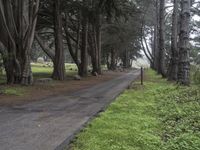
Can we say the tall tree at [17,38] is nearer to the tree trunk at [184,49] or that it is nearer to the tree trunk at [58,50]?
the tree trunk at [58,50]

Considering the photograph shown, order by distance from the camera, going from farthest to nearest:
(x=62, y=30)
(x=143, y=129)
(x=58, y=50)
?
(x=62, y=30), (x=58, y=50), (x=143, y=129)

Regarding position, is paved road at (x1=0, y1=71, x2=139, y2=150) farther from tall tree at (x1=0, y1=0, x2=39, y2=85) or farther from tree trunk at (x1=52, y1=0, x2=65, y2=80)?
tree trunk at (x1=52, y1=0, x2=65, y2=80)

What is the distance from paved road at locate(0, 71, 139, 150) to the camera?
7602 mm

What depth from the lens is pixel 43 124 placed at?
972cm

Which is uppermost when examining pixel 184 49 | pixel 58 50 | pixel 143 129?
pixel 58 50

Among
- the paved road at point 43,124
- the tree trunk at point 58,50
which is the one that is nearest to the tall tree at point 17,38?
the tree trunk at point 58,50

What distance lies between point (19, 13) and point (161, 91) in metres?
9.25

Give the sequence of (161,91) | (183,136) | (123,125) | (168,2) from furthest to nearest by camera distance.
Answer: (168,2) < (161,91) < (123,125) < (183,136)

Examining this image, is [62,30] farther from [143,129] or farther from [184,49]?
[143,129]

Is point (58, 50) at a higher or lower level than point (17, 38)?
lower

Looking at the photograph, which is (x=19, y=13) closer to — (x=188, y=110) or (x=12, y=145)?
(x=188, y=110)

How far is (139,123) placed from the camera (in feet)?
32.9

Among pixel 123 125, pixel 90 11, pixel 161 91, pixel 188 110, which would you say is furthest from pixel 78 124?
pixel 90 11

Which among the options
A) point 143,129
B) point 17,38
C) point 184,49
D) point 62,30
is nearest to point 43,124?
point 143,129
